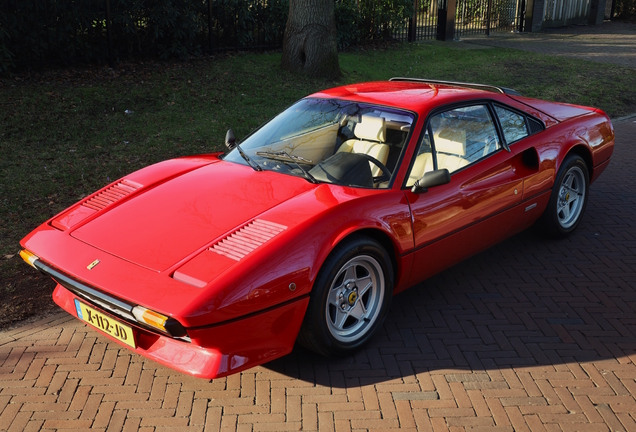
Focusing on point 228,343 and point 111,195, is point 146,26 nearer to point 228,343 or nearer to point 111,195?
point 111,195

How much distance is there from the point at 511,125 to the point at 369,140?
54.2 inches

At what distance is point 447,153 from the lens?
15.0 feet

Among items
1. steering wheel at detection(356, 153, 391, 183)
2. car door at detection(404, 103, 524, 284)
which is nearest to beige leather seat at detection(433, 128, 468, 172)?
car door at detection(404, 103, 524, 284)

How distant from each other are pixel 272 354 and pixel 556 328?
2076 mm

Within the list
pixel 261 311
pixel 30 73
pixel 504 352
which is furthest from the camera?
pixel 30 73

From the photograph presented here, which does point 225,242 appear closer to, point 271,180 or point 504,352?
point 271,180

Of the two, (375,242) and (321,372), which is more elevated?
(375,242)

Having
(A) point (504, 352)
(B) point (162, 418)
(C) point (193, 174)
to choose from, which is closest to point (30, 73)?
(C) point (193, 174)

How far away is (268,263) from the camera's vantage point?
3318 millimetres

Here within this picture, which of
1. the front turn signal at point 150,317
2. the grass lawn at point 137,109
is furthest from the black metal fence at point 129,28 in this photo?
the front turn signal at point 150,317

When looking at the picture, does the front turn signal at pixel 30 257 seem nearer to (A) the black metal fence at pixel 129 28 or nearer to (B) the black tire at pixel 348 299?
(B) the black tire at pixel 348 299

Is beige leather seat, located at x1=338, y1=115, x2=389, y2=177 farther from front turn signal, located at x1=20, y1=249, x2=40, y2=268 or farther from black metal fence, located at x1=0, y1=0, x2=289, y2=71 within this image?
black metal fence, located at x1=0, y1=0, x2=289, y2=71

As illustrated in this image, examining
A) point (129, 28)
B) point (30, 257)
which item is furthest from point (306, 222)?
point (129, 28)

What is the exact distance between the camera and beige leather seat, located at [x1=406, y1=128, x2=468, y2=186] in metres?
4.33
